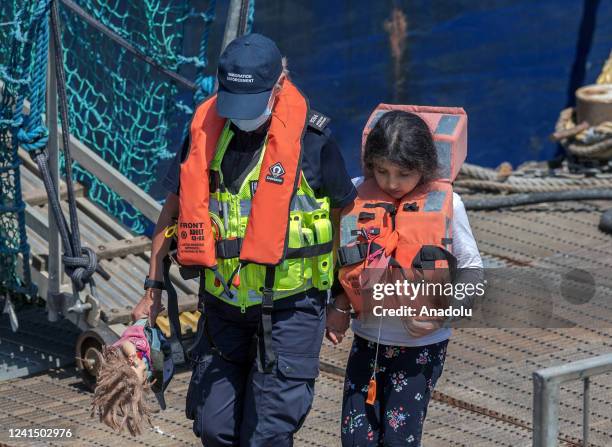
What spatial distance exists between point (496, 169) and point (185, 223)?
237 inches

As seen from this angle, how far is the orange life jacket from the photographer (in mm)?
3957

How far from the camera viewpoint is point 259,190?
13.0ft

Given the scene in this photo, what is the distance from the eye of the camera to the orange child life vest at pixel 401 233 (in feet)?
13.2

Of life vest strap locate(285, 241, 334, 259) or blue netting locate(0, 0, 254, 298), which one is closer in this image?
life vest strap locate(285, 241, 334, 259)

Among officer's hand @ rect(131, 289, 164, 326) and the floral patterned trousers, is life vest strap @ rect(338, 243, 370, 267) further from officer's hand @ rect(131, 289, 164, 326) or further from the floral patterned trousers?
officer's hand @ rect(131, 289, 164, 326)

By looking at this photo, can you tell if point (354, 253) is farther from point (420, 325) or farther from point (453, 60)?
point (453, 60)

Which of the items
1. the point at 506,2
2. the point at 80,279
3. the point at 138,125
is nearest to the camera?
the point at 80,279

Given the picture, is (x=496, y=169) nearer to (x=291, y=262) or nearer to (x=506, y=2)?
(x=506, y=2)

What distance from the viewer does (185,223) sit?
4.05m

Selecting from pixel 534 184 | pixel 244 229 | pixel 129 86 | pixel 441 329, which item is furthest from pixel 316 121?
pixel 534 184

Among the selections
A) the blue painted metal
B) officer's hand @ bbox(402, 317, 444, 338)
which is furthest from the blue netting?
officer's hand @ bbox(402, 317, 444, 338)

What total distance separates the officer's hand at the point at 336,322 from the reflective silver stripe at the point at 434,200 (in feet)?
1.71

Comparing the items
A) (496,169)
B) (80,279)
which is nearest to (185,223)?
(80,279)

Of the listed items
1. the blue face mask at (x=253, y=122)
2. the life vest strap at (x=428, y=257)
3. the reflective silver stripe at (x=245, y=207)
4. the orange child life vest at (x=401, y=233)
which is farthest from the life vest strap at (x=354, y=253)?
the blue face mask at (x=253, y=122)
